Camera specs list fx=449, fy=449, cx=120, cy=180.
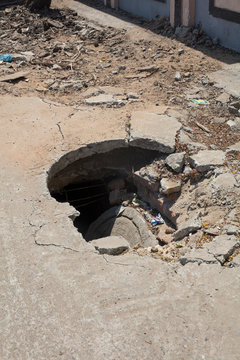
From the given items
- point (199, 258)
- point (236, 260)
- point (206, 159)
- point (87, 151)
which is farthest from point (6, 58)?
point (236, 260)

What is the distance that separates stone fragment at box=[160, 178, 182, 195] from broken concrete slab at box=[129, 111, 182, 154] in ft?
1.49

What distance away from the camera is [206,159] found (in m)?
5.71

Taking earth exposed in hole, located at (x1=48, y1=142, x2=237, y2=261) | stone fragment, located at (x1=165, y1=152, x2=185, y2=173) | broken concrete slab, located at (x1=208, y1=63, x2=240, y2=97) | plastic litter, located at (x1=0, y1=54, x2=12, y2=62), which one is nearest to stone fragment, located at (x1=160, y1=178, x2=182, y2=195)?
earth exposed in hole, located at (x1=48, y1=142, x2=237, y2=261)

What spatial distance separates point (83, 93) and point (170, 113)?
68.0 inches

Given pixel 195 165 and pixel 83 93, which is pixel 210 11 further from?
pixel 195 165

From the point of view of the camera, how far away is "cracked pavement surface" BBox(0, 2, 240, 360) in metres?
3.50

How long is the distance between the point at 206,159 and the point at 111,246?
71.3 inches

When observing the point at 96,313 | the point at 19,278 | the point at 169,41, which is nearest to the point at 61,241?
the point at 19,278

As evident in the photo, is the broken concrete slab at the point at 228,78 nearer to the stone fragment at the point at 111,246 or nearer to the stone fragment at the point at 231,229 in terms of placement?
the stone fragment at the point at 231,229

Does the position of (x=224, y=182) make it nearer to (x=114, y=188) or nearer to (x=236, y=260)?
(x=236, y=260)

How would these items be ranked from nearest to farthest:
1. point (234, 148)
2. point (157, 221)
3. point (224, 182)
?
point (224, 182), point (234, 148), point (157, 221)

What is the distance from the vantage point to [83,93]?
7.71m

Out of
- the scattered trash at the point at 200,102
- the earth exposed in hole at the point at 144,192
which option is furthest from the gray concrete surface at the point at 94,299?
the scattered trash at the point at 200,102

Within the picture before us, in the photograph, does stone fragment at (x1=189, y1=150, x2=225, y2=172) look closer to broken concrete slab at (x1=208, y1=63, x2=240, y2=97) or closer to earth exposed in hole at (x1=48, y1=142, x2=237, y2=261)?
earth exposed in hole at (x1=48, y1=142, x2=237, y2=261)
